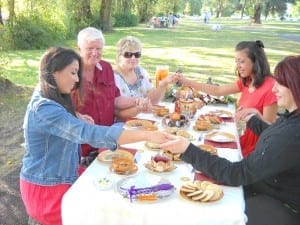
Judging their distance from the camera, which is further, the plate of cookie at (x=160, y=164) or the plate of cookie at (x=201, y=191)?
the plate of cookie at (x=160, y=164)

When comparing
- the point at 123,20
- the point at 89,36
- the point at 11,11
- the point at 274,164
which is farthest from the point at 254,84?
the point at 123,20

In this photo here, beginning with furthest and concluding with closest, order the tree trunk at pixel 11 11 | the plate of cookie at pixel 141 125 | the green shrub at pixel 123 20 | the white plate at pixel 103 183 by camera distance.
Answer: the green shrub at pixel 123 20
the tree trunk at pixel 11 11
the plate of cookie at pixel 141 125
the white plate at pixel 103 183

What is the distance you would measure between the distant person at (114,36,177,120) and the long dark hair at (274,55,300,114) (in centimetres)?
153

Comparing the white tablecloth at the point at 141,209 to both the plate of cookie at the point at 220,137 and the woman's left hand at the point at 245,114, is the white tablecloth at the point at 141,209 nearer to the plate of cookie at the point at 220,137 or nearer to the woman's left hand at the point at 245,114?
the plate of cookie at the point at 220,137

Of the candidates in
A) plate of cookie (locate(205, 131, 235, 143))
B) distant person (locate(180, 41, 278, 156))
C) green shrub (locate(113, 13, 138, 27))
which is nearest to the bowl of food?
plate of cookie (locate(205, 131, 235, 143))

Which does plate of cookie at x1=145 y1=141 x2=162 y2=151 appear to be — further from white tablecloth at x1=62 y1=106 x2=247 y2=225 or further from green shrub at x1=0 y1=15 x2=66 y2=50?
green shrub at x1=0 y1=15 x2=66 y2=50

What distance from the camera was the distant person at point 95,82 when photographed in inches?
126

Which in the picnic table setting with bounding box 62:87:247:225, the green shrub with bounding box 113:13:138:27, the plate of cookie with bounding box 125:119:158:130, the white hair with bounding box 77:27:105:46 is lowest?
the green shrub with bounding box 113:13:138:27

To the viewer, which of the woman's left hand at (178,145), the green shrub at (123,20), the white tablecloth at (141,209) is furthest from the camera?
the green shrub at (123,20)

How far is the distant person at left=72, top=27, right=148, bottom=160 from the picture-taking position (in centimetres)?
320

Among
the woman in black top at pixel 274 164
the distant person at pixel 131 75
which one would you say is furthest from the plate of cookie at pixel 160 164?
the distant person at pixel 131 75

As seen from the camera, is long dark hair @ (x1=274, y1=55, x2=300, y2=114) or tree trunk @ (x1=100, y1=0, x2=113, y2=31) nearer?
long dark hair @ (x1=274, y1=55, x2=300, y2=114)

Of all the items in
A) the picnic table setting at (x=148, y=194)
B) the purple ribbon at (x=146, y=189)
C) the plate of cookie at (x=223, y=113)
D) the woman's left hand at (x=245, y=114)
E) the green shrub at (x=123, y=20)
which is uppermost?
the woman's left hand at (x=245, y=114)

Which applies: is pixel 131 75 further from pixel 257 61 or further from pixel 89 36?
pixel 257 61
